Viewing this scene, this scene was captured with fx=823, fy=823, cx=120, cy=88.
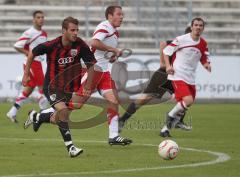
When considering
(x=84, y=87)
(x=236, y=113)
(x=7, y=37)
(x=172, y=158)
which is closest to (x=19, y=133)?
(x=84, y=87)

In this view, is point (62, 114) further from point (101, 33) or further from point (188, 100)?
point (188, 100)

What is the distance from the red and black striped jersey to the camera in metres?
11.8

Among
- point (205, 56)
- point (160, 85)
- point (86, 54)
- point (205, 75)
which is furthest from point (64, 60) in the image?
point (205, 75)

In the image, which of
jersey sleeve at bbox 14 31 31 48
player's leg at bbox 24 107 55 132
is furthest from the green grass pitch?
jersey sleeve at bbox 14 31 31 48

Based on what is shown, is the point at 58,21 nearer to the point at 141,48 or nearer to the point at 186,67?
the point at 141,48

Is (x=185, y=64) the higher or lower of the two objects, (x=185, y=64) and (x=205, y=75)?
the higher

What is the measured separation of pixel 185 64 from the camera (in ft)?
50.4

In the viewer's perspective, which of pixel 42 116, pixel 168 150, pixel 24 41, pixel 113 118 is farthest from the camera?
pixel 24 41

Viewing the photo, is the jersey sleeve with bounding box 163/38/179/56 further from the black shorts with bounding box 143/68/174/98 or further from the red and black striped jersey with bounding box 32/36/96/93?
the red and black striped jersey with bounding box 32/36/96/93

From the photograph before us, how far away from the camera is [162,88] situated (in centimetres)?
1656

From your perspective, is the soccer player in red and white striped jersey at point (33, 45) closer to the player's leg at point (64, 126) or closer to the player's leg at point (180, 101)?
the player's leg at point (180, 101)

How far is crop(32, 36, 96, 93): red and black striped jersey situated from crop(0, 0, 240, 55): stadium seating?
1613 centimetres

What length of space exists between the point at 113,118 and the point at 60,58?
174cm

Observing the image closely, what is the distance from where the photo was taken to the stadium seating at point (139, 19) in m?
28.8
